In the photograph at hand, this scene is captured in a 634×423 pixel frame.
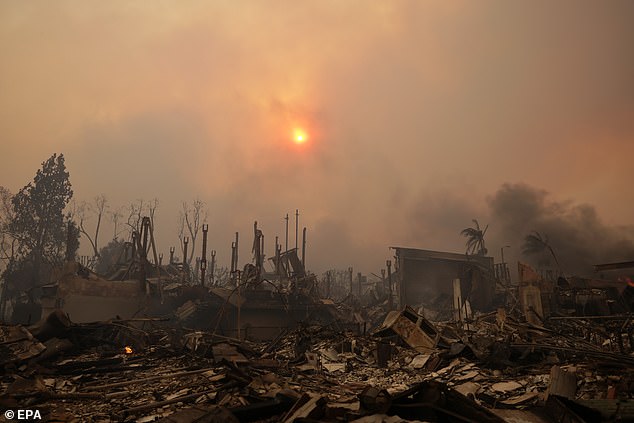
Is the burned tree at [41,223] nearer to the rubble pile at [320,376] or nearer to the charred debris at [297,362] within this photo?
the charred debris at [297,362]

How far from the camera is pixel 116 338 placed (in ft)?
45.3

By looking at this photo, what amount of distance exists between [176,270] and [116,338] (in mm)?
15979

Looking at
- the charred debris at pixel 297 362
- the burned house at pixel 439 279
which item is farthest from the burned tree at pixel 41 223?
the burned house at pixel 439 279

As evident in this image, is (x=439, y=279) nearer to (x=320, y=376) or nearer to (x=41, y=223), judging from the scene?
(x=320, y=376)

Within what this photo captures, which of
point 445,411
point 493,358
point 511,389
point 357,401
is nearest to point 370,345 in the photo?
point 493,358

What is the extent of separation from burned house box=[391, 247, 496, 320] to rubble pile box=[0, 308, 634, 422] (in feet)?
49.4

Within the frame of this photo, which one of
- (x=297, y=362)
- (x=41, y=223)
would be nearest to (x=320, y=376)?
(x=297, y=362)

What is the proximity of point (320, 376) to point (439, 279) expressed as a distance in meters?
26.0

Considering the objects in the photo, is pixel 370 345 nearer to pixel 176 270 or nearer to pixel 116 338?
pixel 116 338

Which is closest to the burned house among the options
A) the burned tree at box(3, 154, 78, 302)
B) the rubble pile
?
the rubble pile

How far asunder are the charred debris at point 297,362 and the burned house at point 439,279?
28.1ft

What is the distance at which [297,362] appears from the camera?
38.0 ft

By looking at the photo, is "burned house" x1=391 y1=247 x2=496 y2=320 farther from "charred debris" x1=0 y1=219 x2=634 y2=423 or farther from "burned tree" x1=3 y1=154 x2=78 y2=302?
"burned tree" x1=3 y1=154 x2=78 y2=302

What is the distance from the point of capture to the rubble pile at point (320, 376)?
216 inches
